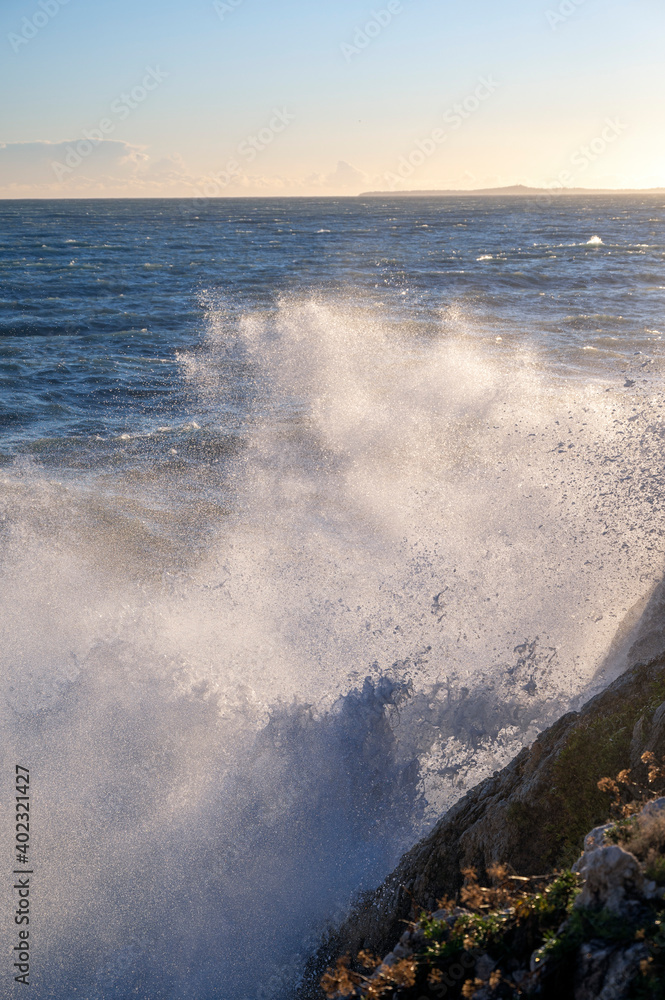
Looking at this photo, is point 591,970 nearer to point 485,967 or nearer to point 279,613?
point 485,967

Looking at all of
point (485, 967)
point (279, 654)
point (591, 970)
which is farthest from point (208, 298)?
point (591, 970)

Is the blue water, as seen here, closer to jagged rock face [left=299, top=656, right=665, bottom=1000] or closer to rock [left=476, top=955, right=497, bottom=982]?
jagged rock face [left=299, top=656, right=665, bottom=1000]

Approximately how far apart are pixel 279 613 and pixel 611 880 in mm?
6257

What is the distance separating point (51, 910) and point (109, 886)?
500 millimetres

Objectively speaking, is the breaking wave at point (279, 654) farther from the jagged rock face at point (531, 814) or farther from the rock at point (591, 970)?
the rock at point (591, 970)

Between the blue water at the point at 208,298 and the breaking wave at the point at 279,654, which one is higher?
the blue water at the point at 208,298

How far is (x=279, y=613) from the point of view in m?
8.69

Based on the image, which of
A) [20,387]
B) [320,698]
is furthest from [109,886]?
[20,387]

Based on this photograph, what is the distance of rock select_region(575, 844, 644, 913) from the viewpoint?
106 inches

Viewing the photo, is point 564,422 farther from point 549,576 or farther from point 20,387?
point 20,387

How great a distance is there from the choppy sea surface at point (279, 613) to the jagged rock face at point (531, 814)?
51 cm

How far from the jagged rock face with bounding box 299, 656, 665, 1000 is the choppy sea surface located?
506 millimetres

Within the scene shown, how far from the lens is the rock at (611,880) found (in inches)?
106

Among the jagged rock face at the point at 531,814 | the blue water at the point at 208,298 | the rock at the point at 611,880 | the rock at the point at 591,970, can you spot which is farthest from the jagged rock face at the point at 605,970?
the blue water at the point at 208,298
